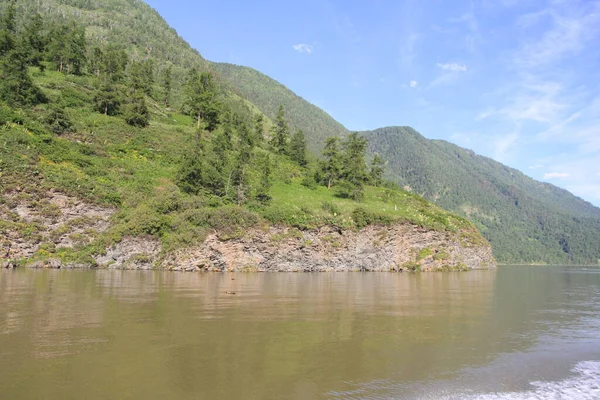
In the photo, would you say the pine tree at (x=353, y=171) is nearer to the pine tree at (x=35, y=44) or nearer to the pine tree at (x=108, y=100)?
the pine tree at (x=108, y=100)

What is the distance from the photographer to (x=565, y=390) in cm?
948

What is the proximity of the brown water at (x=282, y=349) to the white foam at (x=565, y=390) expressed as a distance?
5 cm

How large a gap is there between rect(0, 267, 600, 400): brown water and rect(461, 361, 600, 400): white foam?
5 cm

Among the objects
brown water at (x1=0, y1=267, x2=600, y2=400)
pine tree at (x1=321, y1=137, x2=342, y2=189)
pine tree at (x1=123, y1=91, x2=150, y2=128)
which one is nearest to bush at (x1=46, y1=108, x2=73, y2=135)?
pine tree at (x1=123, y1=91, x2=150, y2=128)

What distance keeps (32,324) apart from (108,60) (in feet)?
267

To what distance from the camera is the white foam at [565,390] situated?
894cm

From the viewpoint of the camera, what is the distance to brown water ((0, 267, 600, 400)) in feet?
29.0

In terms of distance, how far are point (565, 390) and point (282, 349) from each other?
770 cm

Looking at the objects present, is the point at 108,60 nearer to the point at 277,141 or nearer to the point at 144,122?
the point at 144,122

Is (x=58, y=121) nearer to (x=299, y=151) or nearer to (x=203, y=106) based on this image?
(x=203, y=106)

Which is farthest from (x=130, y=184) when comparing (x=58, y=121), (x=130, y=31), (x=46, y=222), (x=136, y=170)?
(x=130, y=31)

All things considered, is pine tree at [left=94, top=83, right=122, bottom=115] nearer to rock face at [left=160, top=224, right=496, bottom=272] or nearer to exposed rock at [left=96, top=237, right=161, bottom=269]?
exposed rock at [left=96, top=237, right=161, bottom=269]

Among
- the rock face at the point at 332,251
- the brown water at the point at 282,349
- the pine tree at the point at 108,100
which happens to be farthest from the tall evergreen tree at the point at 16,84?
the brown water at the point at 282,349

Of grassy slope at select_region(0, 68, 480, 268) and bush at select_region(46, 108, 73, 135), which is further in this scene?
bush at select_region(46, 108, 73, 135)
